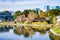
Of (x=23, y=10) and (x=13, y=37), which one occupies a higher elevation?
(x=23, y=10)

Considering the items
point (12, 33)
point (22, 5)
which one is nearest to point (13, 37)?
point (12, 33)

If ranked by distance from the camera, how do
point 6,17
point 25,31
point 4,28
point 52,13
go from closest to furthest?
point 52,13
point 6,17
point 25,31
point 4,28

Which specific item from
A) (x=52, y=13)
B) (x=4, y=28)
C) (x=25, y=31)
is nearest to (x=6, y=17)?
(x=4, y=28)

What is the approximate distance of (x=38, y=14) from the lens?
5094 mm

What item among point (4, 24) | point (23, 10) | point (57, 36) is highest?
point (23, 10)

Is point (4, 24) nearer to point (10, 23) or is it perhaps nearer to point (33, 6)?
point (10, 23)

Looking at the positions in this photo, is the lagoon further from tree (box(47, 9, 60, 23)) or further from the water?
tree (box(47, 9, 60, 23))

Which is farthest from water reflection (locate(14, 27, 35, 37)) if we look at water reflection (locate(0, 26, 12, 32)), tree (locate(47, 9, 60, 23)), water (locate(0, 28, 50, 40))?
tree (locate(47, 9, 60, 23))

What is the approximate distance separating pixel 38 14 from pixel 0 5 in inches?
38.8

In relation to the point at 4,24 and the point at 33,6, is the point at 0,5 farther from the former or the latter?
the point at 33,6

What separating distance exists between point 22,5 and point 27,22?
44 cm

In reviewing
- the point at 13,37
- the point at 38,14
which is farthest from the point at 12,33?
the point at 38,14

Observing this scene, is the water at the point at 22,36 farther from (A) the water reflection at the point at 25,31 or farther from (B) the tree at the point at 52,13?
(B) the tree at the point at 52,13

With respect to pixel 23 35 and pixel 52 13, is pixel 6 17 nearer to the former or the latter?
pixel 23 35
